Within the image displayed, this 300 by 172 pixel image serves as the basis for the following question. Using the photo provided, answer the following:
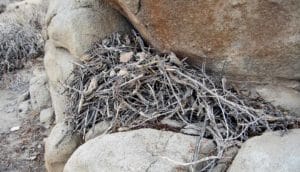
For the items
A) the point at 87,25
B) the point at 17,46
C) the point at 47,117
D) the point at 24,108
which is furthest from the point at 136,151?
the point at 17,46

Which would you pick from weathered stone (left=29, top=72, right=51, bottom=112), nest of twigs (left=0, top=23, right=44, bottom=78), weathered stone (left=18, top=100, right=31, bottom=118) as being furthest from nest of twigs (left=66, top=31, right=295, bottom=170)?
nest of twigs (left=0, top=23, right=44, bottom=78)

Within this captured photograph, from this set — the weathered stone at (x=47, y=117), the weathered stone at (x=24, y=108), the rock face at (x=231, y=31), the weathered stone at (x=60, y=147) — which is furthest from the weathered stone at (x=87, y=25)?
the weathered stone at (x=24, y=108)

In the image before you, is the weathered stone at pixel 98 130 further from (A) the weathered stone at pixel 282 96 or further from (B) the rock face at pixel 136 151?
(A) the weathered stone at pixel 282 96

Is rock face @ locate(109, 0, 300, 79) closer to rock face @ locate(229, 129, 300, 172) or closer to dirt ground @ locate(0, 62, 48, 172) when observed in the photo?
rock face @ locate(229, 129, 300, 172)

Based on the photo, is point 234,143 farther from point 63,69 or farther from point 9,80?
point 9,80

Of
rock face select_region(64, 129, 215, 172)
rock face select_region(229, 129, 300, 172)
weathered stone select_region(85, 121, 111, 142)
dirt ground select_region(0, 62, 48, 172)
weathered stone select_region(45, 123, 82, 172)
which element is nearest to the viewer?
rock face select_region(229, 129, 300, 172)

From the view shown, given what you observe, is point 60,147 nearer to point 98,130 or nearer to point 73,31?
point 98,130
